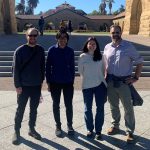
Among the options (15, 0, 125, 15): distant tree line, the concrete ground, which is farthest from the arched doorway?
(15, 0, 125, 15): distant tree line

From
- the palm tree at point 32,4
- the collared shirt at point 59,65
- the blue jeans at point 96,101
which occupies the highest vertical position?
the palm tree at point 32,4

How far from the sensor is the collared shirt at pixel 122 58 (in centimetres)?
512

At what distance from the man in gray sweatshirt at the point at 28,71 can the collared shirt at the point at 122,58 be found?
44.3 inches

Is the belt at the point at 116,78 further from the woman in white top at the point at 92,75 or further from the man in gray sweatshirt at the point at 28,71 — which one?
the man in gray sweatshirt at the point at 28,71

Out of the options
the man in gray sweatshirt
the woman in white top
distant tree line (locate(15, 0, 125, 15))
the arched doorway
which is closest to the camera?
the man in gray sweatshirt

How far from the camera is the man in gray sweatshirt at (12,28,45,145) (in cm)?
510

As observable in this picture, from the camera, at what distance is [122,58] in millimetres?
5125

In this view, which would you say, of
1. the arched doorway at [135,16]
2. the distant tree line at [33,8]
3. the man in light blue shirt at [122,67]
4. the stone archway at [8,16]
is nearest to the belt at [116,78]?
the man in light blue shirt at [122,67]

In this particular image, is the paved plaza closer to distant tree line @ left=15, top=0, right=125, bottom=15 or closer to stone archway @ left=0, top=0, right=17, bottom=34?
stone archway @ left=0, top=0, right=17, bottom=34

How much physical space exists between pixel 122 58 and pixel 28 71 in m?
1.53

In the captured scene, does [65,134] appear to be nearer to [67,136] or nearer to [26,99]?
[67,136]

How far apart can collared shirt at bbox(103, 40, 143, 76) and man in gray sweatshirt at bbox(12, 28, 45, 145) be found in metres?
1.13

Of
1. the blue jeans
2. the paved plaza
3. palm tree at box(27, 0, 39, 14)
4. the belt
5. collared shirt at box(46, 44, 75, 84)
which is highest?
palm tree at box(27, 0, 39, 14)

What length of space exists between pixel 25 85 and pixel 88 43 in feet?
4.04
